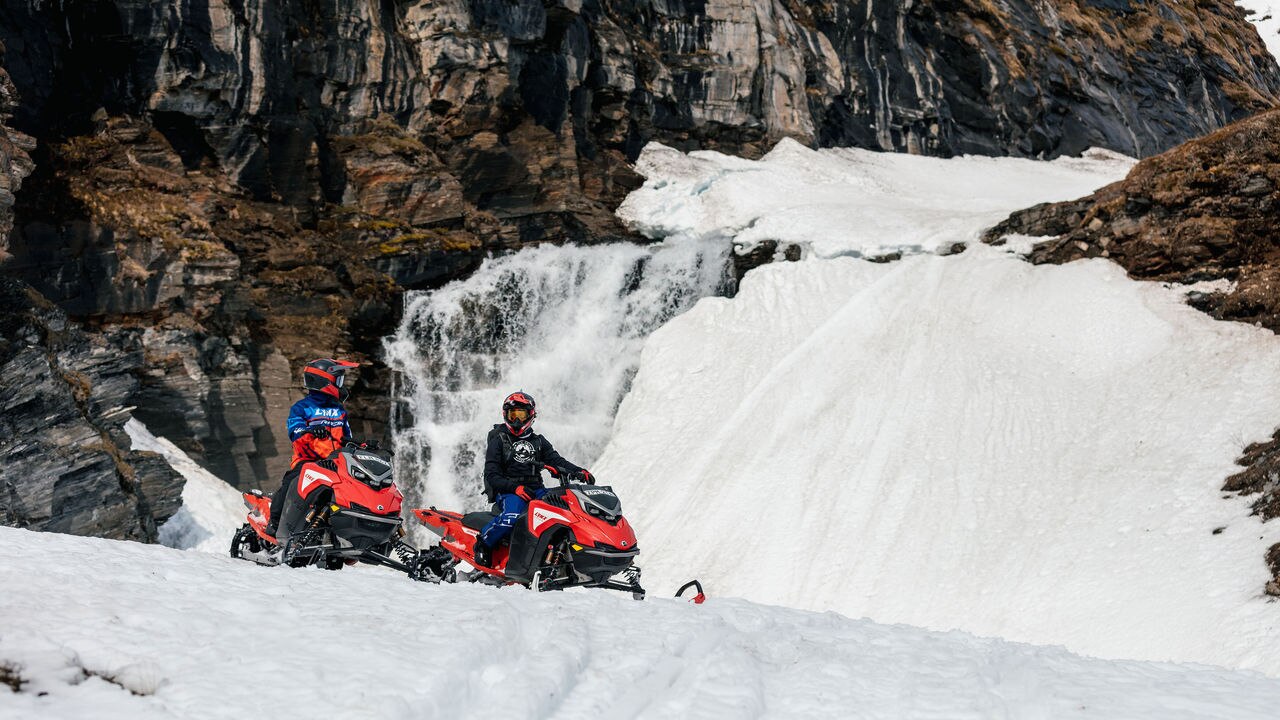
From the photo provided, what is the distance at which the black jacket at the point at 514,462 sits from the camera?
11945 mm

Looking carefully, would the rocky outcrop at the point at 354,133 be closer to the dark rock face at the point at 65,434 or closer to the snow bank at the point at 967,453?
the dark rock face at the point at 65,434

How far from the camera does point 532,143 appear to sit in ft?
126

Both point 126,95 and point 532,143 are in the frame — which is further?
point 532,143

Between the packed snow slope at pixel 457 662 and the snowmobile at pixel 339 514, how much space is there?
2818 millimetres

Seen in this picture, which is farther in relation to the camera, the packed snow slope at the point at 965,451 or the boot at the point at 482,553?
the packed snow slope at the point at 965,451

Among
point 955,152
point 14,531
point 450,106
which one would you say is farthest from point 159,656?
point 955,152

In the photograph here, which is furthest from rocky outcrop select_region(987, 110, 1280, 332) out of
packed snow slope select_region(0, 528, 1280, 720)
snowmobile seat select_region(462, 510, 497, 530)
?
packed snow slope select_region(0, 528, 1280, 720)

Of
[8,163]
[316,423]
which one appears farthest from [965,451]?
[8,163]

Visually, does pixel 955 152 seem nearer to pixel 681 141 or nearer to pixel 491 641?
pixel 681 141

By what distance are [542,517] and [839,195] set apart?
99.2ft

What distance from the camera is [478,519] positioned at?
12172 mm

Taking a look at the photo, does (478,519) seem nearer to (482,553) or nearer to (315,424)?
(482,553)

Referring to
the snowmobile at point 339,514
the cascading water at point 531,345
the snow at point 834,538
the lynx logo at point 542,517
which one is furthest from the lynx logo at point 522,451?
the cascading water at point 531,345

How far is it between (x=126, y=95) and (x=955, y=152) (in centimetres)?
3749
